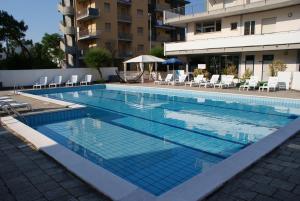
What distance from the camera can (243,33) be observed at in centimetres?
2048

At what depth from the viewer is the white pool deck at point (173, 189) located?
3.26 metres

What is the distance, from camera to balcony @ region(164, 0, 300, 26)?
1745 centimetres

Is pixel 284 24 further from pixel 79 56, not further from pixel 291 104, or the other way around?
pixel 79 56

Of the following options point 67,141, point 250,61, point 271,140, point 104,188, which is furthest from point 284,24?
point 104,188

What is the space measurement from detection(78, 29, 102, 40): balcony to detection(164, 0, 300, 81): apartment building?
12.8 metres

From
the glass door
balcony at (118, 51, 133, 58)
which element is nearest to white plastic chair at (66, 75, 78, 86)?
balcony at (118, 51, 133, 58)

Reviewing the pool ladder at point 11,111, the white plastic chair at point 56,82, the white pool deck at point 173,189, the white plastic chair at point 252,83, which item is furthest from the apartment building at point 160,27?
the white pool deck at point 173,189

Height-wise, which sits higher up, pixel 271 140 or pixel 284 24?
pixel 284 24

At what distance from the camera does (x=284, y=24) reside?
1816 cm

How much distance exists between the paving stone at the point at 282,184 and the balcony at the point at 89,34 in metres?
33.0

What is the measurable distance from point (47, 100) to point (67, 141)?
5.51 meters

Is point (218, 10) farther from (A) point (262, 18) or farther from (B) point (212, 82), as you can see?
(B) point (212, 82)

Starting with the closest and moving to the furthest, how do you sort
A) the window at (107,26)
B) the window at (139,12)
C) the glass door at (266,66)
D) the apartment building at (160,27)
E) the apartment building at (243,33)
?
1. the apartment building at (243,33)
2. the glass door at (266,66)
3. the window at (107,26)
4. the window at (139,12)
5. the apartment building at (160,27)

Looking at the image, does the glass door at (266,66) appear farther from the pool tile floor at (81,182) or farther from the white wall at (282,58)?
the pool tile floor at (81,182)
